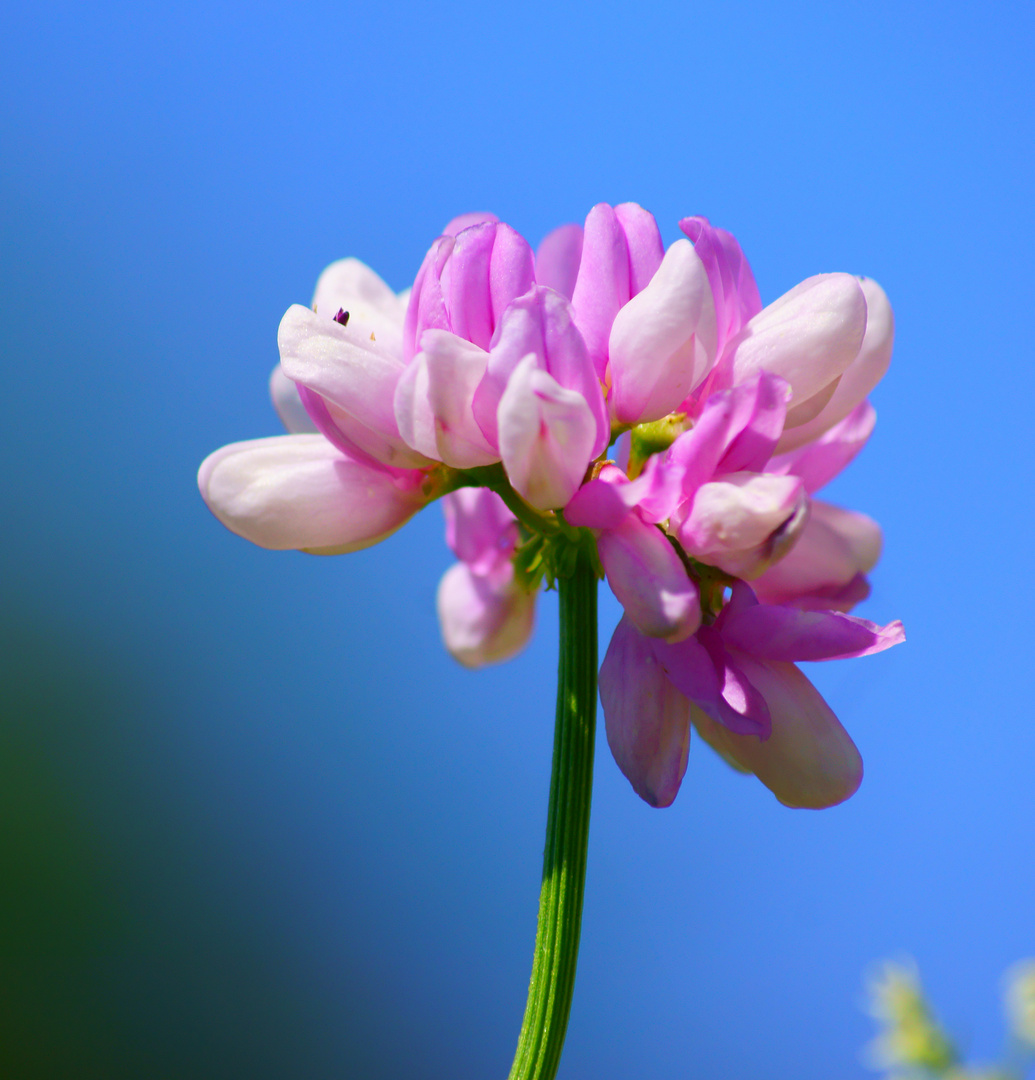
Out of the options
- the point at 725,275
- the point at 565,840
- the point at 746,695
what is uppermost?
the point at 725,275

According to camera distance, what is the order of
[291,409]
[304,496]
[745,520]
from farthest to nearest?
1. [291,409]
2. [304,496]
3. [745,520]

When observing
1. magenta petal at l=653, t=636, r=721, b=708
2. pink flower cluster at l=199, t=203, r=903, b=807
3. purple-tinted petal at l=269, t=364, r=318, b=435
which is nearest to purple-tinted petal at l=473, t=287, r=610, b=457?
pink flower cluster at l=199, t=203, r=903, b=807

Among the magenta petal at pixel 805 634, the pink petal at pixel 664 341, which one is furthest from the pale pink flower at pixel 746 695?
the pink petal at pixel 664 341

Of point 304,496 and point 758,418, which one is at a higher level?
point 758,418

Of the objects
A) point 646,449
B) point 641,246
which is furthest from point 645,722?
point 641,246

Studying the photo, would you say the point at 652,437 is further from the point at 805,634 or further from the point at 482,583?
the point at 482,583

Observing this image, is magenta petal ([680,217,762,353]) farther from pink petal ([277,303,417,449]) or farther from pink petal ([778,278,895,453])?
pink petal ([277,303,417,449])

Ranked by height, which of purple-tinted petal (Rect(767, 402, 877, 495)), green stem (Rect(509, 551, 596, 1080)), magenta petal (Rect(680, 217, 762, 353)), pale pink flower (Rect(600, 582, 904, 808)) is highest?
magenta petal (Rect(680, 217, 762, 353))
